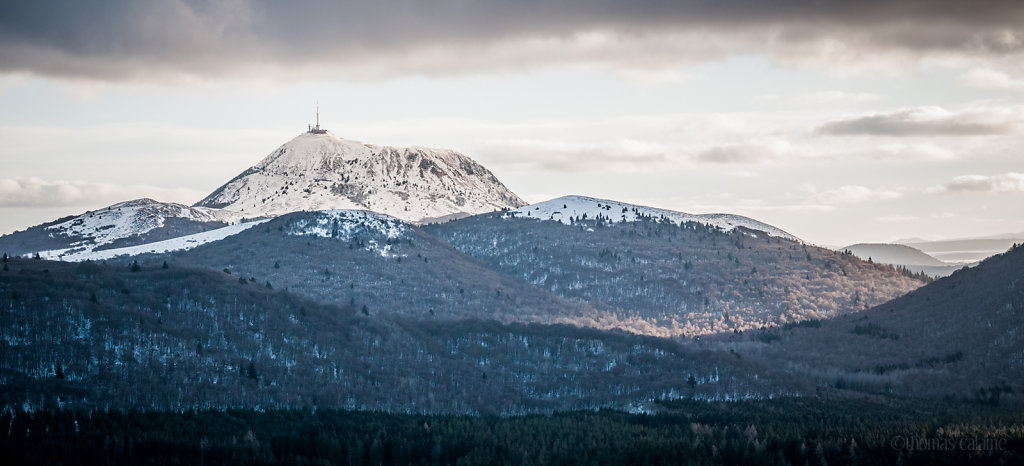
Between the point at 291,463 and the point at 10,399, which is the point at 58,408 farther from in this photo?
the point at 291,463

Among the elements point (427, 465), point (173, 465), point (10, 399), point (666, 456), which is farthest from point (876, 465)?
point (10, 399)

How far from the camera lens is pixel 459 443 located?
188 meters

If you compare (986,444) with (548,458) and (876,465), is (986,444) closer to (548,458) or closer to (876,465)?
(876,465)

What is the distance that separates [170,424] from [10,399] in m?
39.0

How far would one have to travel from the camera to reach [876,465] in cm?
16725

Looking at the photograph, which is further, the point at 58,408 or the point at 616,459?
the point at 58,408

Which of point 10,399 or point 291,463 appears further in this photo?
point 10,399

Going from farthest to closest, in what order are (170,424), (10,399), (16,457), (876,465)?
(10,399), (170,424), (876,465), (16,457)

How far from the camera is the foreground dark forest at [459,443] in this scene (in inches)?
6442

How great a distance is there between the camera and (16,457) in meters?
154

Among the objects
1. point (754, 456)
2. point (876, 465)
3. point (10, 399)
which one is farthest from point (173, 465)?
point (876, 465)

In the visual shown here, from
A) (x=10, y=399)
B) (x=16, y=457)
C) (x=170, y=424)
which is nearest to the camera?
(x=16, y=457)

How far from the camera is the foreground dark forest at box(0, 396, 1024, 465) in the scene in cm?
16362

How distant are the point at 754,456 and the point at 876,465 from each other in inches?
777
